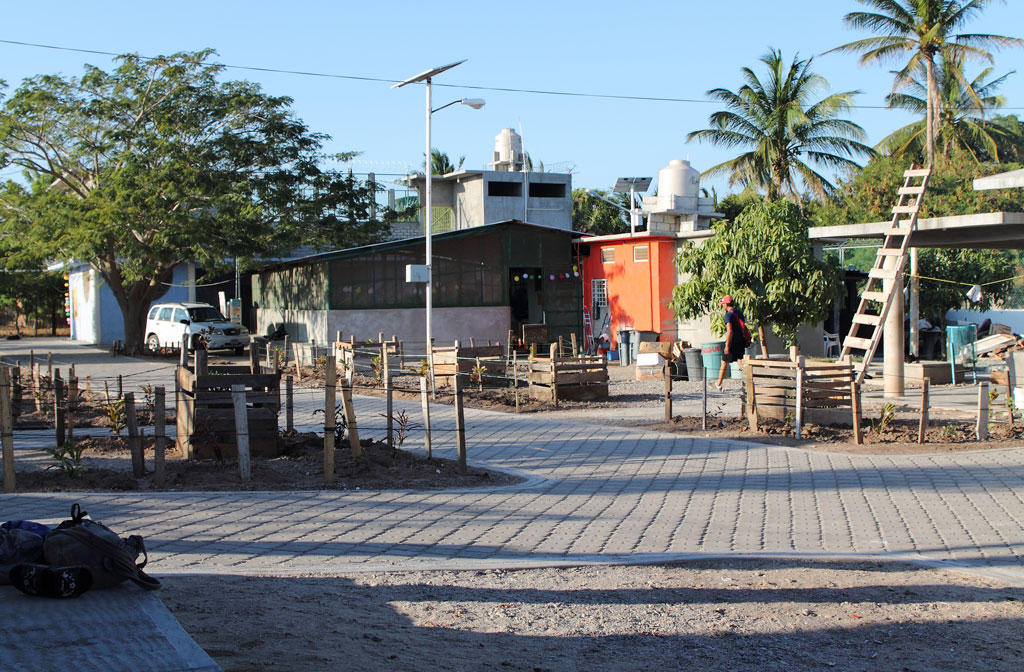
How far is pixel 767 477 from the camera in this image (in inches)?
418

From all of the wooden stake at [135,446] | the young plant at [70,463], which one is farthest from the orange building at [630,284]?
the young plant at [70,463]

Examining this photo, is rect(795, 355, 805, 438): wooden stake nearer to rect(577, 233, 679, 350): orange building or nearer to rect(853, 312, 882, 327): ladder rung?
rect(853, 312, 882, 327): ladder rung

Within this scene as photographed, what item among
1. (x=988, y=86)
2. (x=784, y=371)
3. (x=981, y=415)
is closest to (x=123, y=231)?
(x=784, y=371)

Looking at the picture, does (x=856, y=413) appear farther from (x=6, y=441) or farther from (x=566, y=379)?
(x=6, y=441)

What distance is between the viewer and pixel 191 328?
31.7 meters

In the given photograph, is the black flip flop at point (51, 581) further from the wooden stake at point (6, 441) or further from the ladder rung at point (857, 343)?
the ladder rung at point (857, 343)

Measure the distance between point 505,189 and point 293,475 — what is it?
126 feet

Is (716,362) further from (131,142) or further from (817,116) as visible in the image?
(131,142)

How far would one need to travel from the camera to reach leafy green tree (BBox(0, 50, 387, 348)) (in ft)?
92.6

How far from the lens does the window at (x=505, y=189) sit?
4725 cm

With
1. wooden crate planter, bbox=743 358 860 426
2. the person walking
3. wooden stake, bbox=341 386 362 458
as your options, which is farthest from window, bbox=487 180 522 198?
wooden stake, bbox=341 386 362 458

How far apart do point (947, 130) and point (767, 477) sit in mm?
26360

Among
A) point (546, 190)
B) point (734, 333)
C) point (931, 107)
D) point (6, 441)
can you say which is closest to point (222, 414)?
point (6, 441)

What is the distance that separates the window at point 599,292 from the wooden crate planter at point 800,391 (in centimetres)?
1691
